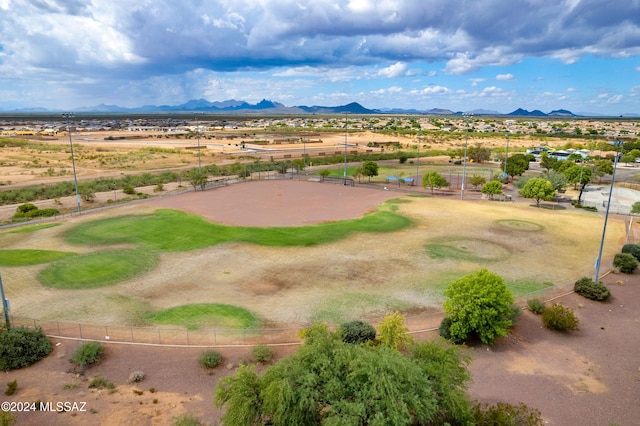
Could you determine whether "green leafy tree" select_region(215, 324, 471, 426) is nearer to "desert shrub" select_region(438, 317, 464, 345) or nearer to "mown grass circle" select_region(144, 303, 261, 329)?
"desert shrub" select_region(438, 317, 464, 345)

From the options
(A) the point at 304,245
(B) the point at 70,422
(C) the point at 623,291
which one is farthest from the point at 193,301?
(C) the point at 623,291

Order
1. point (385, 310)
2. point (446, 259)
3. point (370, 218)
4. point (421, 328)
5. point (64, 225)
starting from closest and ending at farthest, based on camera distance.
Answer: point (421, 328) < point (385, 310) < point (446, 259) < point (64, 225) < point (370, 218)

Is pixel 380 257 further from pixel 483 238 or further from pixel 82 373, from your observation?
pixel 82 373

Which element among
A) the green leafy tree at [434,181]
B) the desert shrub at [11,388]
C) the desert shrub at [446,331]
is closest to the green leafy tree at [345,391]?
the desert shrub at [446,331]

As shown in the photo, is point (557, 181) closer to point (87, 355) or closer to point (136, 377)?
point (136, 377)

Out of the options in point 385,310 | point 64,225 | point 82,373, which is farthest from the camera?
point 64,225

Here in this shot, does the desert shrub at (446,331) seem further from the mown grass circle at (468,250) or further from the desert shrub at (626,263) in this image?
the desert shrub at (626,263)

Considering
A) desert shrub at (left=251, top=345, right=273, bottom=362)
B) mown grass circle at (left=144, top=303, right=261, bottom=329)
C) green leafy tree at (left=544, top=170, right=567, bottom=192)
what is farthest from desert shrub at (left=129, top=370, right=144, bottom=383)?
green leafy tree at (left=544, top=170, right=567, bottom=192)
